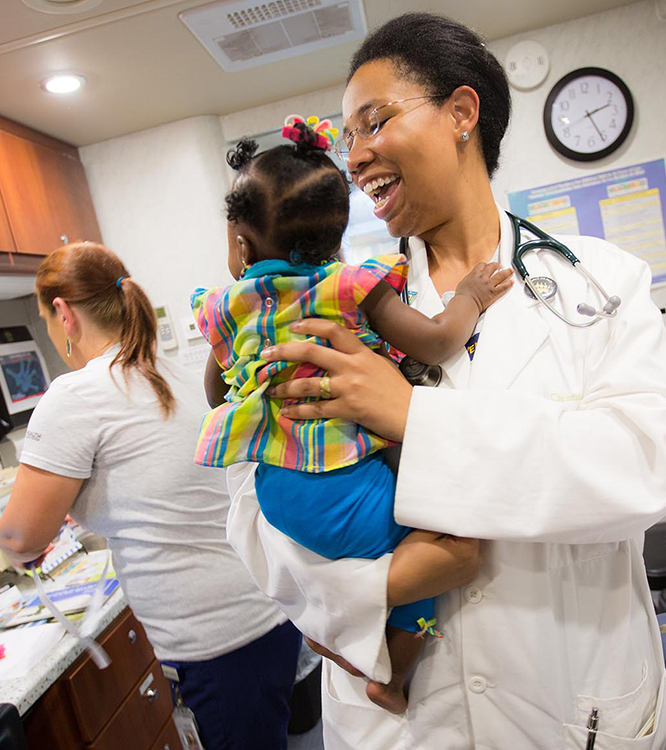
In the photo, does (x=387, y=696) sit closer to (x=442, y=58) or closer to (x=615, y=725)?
(x=615, y=725)

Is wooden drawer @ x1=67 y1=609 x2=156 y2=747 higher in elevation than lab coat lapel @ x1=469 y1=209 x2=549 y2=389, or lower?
lower

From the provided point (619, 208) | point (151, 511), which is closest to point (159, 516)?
point (151, 511)

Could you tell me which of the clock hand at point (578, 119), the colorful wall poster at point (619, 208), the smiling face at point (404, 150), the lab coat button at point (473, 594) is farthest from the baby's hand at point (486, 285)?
the clock hand at point (578, 119)

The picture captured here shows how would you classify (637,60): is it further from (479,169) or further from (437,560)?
(437,560)

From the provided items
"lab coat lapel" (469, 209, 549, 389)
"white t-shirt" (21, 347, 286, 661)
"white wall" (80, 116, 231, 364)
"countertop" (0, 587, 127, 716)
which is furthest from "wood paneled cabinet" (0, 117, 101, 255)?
"lab coat lapel" (469, 209, 549, 389)

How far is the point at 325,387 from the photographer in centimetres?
80

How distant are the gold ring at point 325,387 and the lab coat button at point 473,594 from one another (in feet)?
1.15

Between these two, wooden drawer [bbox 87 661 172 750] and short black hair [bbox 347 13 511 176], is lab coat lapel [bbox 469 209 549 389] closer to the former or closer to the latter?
short black hair [bbox 347 13 511 176]

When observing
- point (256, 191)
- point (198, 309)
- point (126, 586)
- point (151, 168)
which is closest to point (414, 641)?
point (198, 309)

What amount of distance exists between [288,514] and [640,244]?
8.10ft

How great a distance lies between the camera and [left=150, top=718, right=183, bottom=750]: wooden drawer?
1.88m

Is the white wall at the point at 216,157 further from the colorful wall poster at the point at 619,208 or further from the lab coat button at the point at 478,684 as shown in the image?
the lab coat button at the point at 478,684

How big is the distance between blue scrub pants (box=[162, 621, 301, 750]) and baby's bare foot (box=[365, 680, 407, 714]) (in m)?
0.72

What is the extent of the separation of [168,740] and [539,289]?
2.00 meters
